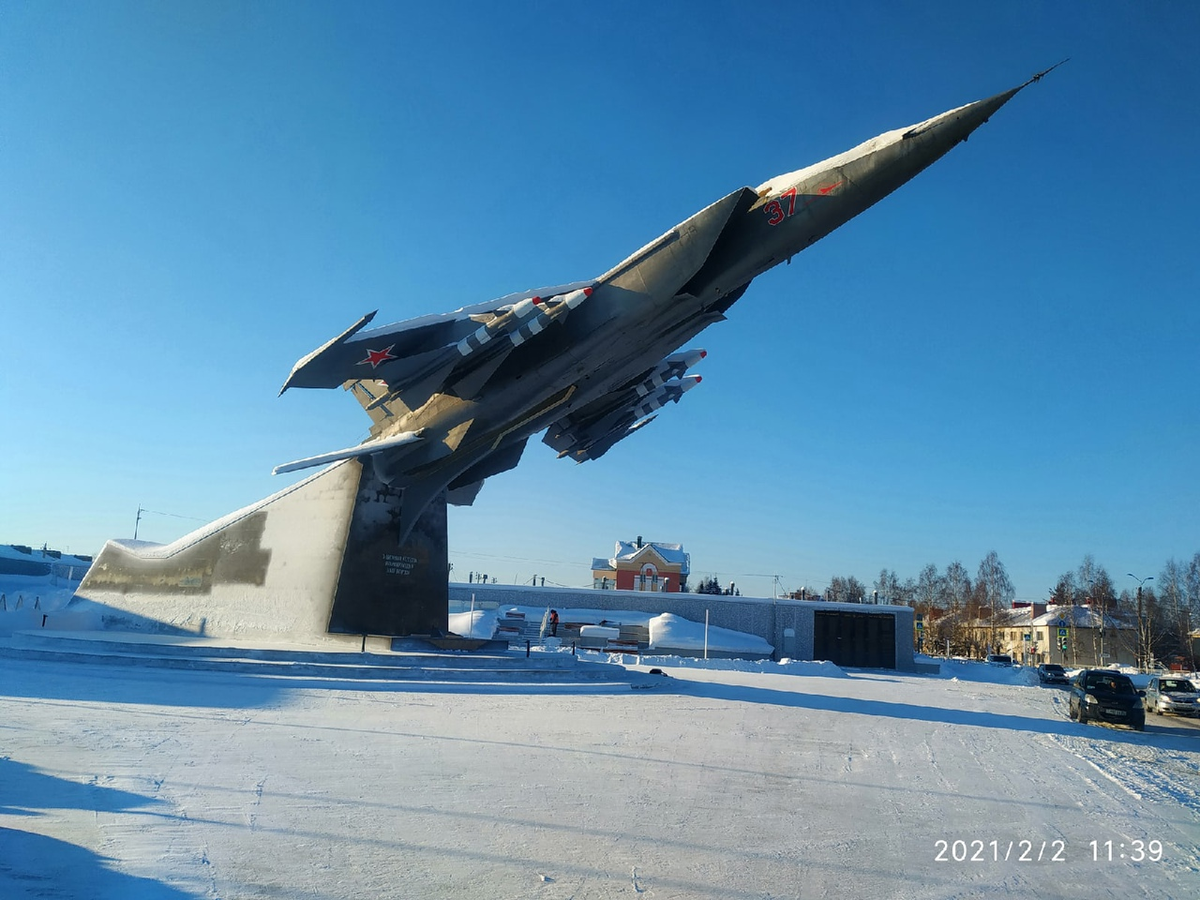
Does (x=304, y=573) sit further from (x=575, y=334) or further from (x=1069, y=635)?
(x=1069, y=635)

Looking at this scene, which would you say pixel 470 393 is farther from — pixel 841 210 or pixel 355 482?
pixel 841 210

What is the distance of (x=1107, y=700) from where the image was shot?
1641 centimetres

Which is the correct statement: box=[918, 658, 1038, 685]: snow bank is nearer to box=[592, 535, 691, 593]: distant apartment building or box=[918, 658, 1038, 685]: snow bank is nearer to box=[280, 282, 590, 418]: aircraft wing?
box=[592, 535, 691, 593]: distant apartment building

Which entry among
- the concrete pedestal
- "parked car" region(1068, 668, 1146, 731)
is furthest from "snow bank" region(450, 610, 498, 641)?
"parked car" region(1068, 668, 1146, 731)

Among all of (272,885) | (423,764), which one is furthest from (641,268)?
(272,885)

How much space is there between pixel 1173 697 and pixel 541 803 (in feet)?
76.6

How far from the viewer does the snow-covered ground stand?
4.88 metres

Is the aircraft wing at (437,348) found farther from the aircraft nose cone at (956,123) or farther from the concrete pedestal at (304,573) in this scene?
the aircraft nose cone at (956,123)

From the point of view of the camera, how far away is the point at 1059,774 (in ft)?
31.5

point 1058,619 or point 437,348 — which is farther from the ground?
point 437,348

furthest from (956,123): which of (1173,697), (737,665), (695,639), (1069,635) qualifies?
(1069,635)

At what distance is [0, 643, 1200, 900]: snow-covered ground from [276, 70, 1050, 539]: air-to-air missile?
22.2 feet

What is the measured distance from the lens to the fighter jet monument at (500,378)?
578 inches

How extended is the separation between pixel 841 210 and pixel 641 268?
3.88 meters
